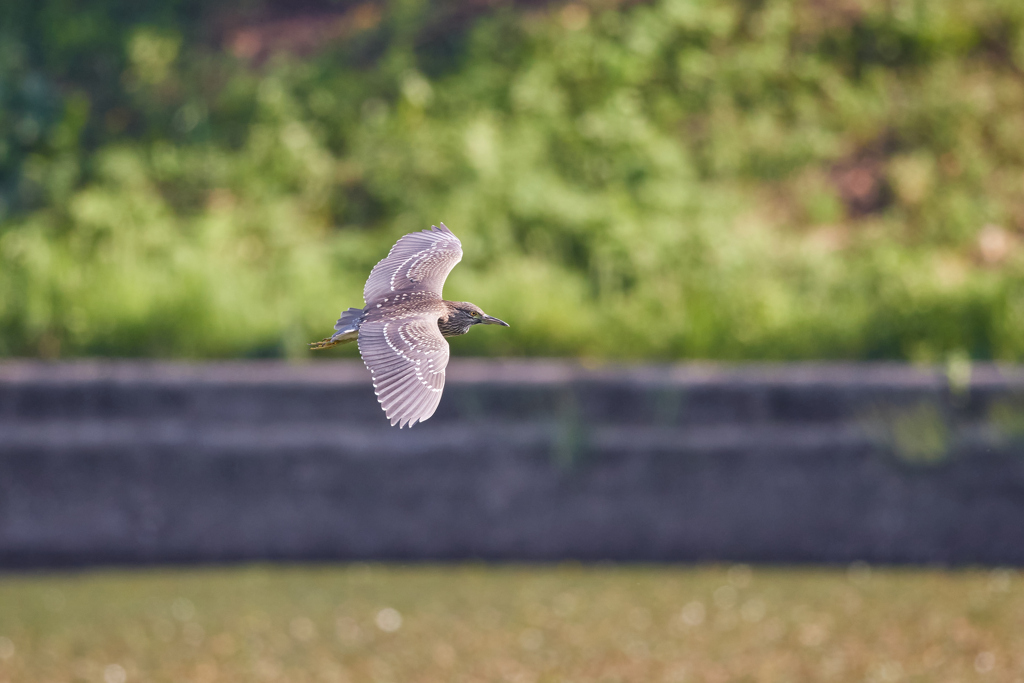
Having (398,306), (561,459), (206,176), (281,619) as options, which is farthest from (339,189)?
(398,306)

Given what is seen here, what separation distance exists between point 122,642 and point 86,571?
3.47 feet

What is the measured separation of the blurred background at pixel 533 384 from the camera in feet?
23.0

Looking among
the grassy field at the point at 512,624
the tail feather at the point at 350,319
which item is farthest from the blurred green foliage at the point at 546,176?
the tail feather at the point at 350,319

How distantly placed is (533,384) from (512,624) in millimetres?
1420

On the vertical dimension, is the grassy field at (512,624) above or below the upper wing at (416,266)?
below

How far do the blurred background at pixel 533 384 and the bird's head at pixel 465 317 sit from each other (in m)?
3.35

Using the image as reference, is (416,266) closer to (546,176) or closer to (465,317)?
(465,317)

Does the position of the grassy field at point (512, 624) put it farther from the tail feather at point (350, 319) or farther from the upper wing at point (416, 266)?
the tail feather at point (350, 319)

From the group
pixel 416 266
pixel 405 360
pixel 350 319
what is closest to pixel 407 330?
pixel 405 360

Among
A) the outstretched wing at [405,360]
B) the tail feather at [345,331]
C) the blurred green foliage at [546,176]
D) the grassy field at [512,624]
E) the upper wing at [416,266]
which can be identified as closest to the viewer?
the outstretched wing at [405,360]

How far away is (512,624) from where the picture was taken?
6.95m

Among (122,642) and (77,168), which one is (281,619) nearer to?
(122,642)

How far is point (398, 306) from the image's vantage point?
3434 millimetres

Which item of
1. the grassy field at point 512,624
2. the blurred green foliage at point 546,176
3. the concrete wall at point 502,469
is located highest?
the blurred green foliage at point 546,176
